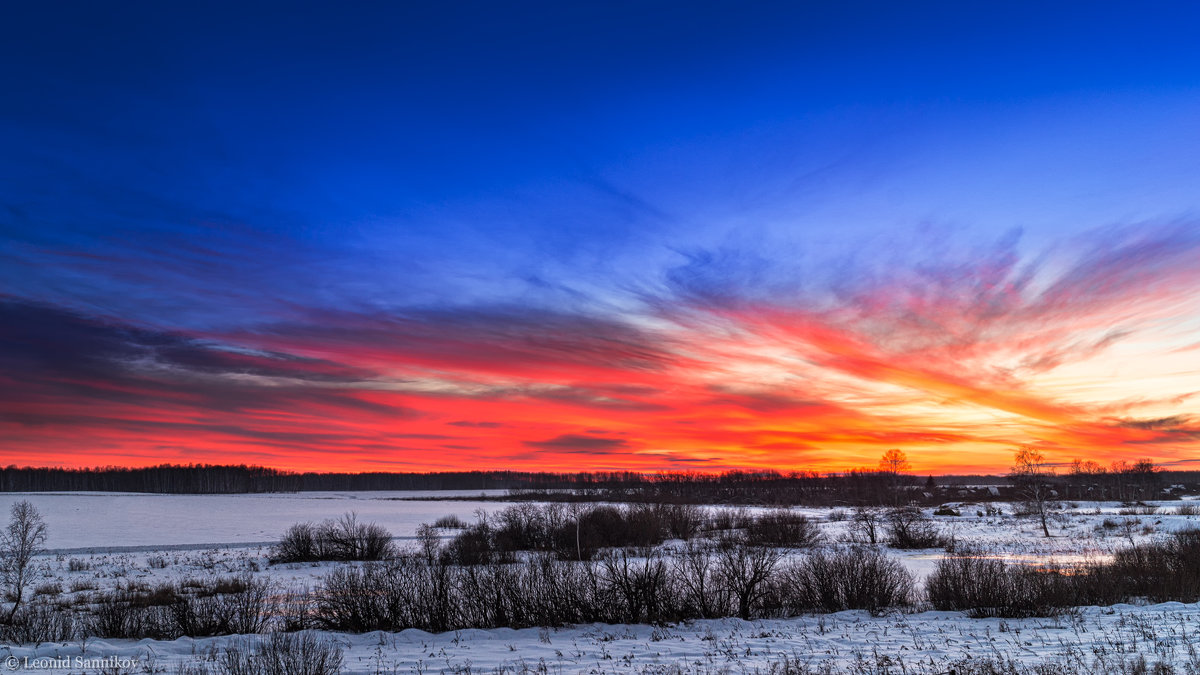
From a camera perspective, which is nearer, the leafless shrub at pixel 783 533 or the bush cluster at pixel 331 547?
the bush cluster at pixel 331 547

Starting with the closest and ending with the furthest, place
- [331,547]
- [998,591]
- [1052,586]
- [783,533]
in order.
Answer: [998,591] < [1052,586] < [331,547] < [783,533]

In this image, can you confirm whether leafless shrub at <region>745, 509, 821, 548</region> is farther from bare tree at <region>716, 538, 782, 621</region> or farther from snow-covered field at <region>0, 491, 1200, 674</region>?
snow-covered field at <region>0, 491, 1200, 674</region>

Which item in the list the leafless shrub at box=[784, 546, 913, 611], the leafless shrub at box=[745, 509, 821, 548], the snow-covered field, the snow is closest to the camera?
the snow-covered field

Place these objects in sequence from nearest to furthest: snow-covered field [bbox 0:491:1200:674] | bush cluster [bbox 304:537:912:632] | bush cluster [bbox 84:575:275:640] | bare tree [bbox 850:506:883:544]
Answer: snow-covered field [bbox 0:491:1200:674] < bush cluster [bbox 84:575:275:640] < bush cluster [bbox 304:537:912:632] < bare tree [bbox 850:506:883:544]

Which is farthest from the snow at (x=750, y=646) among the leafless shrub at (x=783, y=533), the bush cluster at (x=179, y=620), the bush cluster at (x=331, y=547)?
the leafless shrub at (x=783, y=533)

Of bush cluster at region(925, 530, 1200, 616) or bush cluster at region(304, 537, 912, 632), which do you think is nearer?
bush cluster at region(925, 530, 1200, 616)

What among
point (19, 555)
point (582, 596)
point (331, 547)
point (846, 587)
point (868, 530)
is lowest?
point (868, 530)

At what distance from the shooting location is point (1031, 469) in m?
64.4

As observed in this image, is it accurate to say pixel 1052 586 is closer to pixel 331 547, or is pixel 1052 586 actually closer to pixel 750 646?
pixel 750 646

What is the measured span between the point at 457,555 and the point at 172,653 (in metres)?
29.8

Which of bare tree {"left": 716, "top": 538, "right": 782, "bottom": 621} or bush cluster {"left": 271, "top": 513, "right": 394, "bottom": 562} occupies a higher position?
bare tree {"left": 716, "top": 538, "right": 782, "bottom": 621}

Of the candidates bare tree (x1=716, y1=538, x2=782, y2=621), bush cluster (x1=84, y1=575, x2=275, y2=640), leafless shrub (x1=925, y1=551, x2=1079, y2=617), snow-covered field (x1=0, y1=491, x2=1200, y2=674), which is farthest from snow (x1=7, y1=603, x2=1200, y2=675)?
bare tree (x1=716, y1=538, x2=782, y2=621)

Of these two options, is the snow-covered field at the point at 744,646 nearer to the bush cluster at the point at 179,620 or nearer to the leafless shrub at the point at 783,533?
the bush cluster at the point at 179,620

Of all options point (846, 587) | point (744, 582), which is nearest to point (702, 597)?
point (744, 582)
